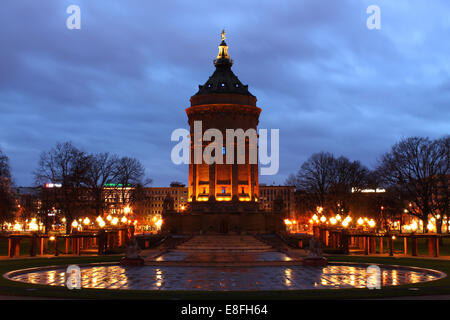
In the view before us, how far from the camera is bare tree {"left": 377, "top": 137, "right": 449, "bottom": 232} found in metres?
69.6

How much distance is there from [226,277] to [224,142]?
6238 centimetres

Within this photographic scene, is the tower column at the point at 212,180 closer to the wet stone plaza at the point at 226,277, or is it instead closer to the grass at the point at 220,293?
the wet stone plaza at the point at 226,277

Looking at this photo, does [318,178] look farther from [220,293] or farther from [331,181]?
[220,293]

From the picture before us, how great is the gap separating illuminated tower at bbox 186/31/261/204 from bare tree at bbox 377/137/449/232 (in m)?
26.7

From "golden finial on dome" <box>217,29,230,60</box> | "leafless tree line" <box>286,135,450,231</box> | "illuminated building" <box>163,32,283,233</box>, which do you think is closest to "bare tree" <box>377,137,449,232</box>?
"leafless tree line" <box>286,135,450,231</box>

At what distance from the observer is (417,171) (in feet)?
232

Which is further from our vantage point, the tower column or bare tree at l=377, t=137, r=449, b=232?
the tower column

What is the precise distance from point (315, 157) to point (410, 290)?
65.1m

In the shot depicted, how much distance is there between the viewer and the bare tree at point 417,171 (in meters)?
69.6

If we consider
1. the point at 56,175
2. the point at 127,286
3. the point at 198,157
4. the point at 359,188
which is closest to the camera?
the point at 127,286

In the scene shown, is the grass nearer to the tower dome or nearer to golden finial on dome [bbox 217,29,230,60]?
the tower dome

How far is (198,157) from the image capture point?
9062 cm
